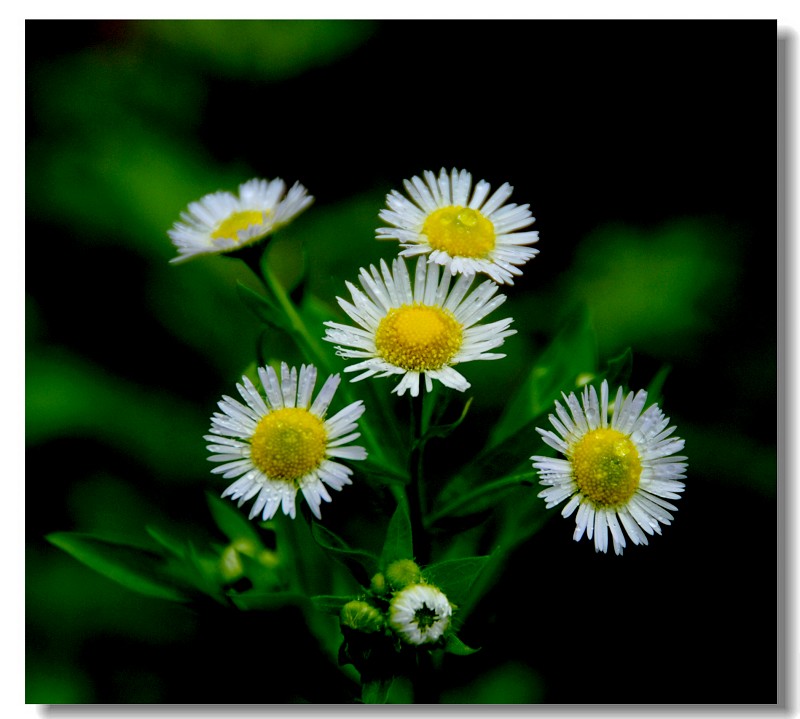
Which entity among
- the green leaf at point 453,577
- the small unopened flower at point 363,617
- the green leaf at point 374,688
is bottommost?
the green leaf at point 374,688

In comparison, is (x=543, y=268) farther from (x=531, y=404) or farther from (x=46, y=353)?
(x=46, y=353)

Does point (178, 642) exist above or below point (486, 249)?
below

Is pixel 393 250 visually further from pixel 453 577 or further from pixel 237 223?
pixel 453 577

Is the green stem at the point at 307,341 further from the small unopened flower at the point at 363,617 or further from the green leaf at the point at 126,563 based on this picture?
the green leaf at the point at 126,563

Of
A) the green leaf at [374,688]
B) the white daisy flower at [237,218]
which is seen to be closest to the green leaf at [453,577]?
the green leaf at [374,688]

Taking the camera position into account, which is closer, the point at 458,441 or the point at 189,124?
the point at 458,441
